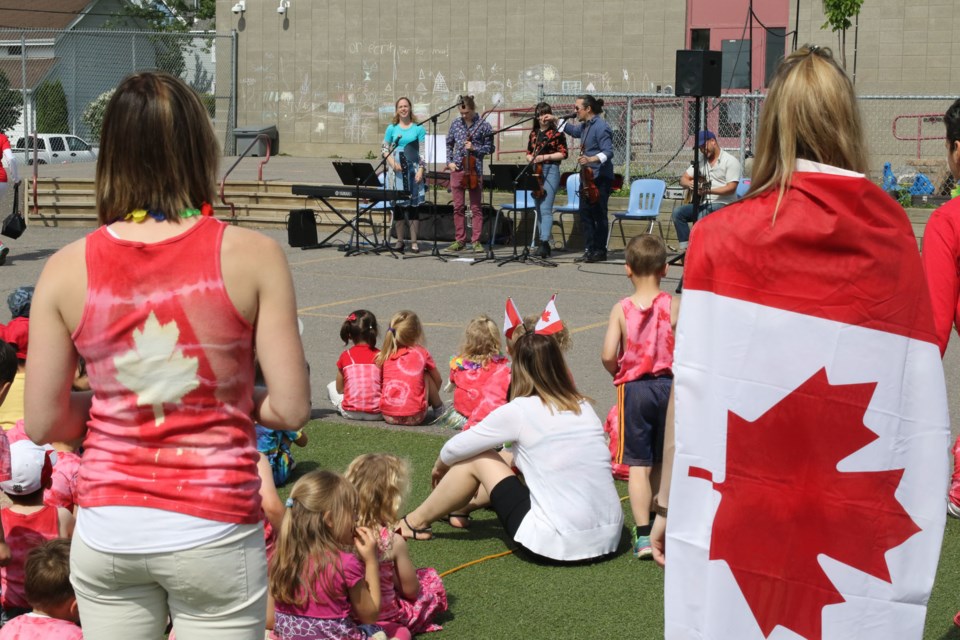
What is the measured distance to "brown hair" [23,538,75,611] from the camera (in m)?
3.83

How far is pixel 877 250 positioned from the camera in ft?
8.50

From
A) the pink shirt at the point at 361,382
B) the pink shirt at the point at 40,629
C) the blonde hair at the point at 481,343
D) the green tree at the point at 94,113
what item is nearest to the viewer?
the pink shirt at the point at 40,629

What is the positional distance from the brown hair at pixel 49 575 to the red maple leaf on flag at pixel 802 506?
2130mm

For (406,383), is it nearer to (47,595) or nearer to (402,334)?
(402,334)

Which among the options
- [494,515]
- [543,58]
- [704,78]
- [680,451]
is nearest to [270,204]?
[704,78]

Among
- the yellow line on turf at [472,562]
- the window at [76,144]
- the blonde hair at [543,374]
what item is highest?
the window at [76,144]

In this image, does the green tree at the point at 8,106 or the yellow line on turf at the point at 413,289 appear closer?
the yellow line on turf at the point at 413,289

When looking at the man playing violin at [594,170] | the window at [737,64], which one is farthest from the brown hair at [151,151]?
the window at [737,64]

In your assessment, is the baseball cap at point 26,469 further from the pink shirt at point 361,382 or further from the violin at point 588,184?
the violin at point 588,184

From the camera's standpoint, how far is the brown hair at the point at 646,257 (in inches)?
217

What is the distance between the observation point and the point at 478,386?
6.93 metres

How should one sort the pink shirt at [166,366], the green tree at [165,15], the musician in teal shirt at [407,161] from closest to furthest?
the pink shirt at [166,366] → the musician in teal shirt at [407,161] → the green tree at [165,15]

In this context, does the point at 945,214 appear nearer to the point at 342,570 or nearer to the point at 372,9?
the point at 342,570

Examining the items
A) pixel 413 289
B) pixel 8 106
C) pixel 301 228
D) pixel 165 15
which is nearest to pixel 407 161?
pixel 301 228
